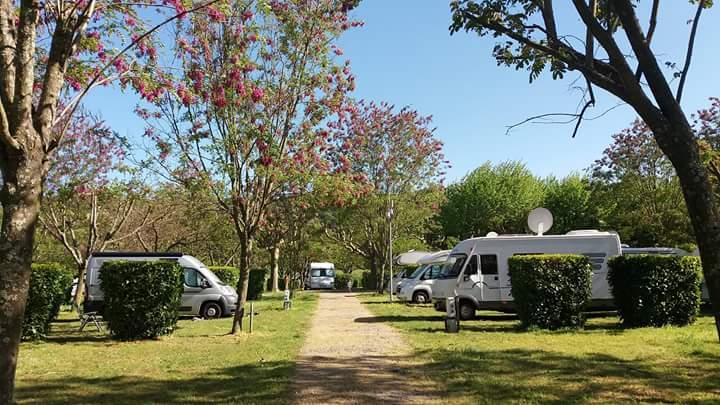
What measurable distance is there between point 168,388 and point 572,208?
4007 centimetres

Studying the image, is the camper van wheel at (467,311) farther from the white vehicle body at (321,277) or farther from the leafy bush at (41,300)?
the white vehicle body at (321,277)

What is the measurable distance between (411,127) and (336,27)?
57.9 feet

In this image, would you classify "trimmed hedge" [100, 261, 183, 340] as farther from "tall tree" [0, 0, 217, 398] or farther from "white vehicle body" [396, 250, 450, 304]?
"white vehicle body" [396, 250, 450, 304]

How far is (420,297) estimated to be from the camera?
924 inches

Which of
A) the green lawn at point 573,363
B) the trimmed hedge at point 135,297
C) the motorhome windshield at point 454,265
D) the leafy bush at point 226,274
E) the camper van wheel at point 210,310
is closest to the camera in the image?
→ the green lawn at point 573,363

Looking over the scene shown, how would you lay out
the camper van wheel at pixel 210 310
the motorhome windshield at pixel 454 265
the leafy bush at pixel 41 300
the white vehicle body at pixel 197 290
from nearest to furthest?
the leafy bush at pixel 41 300 → the motorhome windshield at pixel 454 265 → the white vehicle body at pixel 197 290 → the camper van wheel at pixel 210 310

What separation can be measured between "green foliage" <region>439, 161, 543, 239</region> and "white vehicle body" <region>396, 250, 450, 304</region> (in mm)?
18956

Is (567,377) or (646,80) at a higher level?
(646,80)

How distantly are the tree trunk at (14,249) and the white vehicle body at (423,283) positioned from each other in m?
19.0

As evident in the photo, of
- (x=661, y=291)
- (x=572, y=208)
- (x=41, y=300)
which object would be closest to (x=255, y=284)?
(x=41, y=300)

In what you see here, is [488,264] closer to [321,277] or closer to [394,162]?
[394,162]

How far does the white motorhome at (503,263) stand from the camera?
1611 cm

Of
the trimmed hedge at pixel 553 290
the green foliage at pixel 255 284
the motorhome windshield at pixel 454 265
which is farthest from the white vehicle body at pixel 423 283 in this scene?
the trimmed hedge at pixel 553 290

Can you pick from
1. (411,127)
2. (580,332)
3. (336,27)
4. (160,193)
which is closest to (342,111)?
(336,27)
